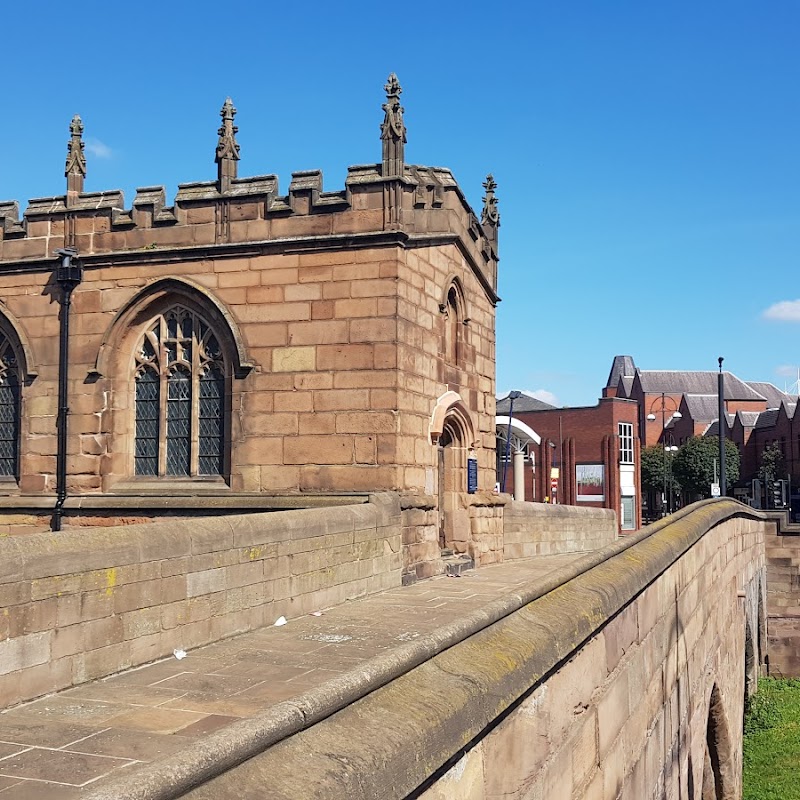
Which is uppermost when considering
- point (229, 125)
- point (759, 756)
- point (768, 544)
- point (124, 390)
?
point (229, 125)

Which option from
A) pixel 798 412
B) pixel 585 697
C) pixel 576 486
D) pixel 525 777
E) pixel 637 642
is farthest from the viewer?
pixel 798 412

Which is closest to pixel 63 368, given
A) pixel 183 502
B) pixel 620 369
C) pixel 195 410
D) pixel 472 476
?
pixel 195 410

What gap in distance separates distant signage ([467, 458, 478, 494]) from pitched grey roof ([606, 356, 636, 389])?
381 ft

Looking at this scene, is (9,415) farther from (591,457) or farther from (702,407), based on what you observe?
(702,407)

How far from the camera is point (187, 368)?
13711mm

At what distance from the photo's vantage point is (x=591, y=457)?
6253cm

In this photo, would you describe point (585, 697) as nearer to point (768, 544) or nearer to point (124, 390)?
point (124, 390)

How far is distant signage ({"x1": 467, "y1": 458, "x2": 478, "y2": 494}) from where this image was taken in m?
15.7

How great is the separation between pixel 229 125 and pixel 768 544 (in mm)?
22416

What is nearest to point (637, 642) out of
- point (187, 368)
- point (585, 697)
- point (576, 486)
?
point (585, 697)

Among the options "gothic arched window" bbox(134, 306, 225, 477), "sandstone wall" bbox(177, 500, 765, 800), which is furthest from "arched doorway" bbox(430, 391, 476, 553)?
"sandstone wall" bbox(177, 500, 765, 800)

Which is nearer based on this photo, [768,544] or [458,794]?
[458,794]

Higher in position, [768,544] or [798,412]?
[798,412]

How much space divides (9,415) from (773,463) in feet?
224
